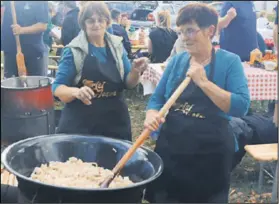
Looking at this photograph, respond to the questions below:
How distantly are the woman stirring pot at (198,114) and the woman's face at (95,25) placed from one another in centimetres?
33

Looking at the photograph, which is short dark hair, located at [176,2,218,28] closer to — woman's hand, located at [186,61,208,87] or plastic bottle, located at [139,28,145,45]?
woman's hand, located at [186,61,208,87]

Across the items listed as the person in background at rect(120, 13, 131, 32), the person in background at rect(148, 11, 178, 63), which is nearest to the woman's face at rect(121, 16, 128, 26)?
the person in background at rect(120, 13, 131, 32)

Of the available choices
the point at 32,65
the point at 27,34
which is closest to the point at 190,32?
the point at 27,34

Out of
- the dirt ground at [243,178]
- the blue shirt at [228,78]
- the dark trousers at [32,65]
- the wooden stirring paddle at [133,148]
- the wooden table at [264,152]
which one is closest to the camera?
the wooden stirring paddle at [133,148]

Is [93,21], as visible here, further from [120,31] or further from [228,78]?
[120,31]

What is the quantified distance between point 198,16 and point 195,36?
6cm

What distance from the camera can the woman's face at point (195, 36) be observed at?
4.64ft

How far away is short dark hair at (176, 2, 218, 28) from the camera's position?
1414 millimetres

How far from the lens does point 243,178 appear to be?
104 inches

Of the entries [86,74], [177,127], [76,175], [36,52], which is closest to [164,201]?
[177,127]

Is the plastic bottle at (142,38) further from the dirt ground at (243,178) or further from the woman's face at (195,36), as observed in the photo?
the woman's face at (195,36)

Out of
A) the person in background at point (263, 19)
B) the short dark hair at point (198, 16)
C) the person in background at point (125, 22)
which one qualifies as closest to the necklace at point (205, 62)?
the short dark hair at point (198, 16)

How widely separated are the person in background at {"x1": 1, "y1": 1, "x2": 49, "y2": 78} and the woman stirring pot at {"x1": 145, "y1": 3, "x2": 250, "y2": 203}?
46 cm

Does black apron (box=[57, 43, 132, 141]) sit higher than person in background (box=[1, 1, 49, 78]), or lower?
lower
